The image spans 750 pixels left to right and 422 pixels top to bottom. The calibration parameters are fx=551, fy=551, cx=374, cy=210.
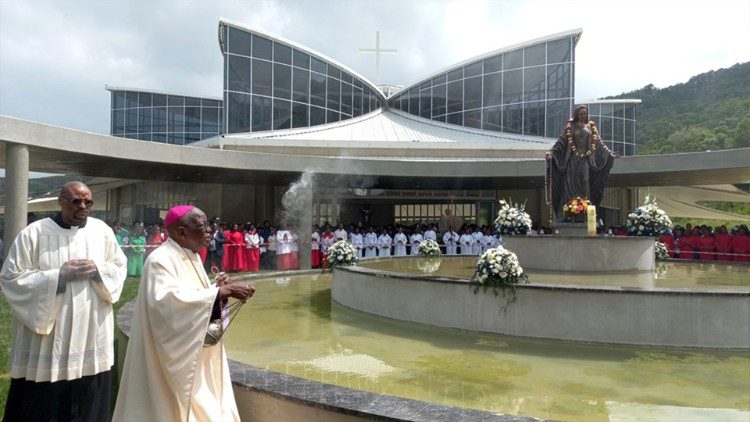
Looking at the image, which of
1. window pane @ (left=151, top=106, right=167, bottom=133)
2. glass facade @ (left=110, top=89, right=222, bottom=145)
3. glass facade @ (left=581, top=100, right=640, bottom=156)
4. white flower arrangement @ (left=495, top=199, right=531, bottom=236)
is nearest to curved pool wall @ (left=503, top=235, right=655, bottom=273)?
white flower arrangement @ (left=495, top=199, right=531, bottom=236)

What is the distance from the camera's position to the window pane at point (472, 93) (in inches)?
1339

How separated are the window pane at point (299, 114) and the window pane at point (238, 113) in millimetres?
2626

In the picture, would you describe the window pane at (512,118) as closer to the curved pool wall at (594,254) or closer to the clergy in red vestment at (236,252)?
the clergy in red vestment at (236,252)

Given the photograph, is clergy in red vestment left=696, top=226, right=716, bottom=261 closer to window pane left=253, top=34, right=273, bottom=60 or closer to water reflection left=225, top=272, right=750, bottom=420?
water reflection left=225, top=272, right=750, bottom=420

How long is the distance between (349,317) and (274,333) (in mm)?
1530

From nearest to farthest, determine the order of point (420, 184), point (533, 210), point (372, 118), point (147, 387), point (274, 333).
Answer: point (147, 387) → point (274, 333) → point (420, 184) → point (533, 210) → point (372, 118)

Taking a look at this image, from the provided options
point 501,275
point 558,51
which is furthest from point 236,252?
point 558,51

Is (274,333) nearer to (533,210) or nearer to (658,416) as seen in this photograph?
(658,416)

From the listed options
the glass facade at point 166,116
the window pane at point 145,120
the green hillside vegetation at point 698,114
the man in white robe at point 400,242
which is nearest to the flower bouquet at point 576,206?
the man in white robe at point 400,242

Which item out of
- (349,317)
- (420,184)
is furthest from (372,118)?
(349,317)

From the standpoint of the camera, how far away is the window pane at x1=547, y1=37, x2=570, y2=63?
105 ft

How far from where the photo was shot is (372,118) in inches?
1426

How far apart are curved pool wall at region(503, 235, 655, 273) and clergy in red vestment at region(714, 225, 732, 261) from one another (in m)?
7.08

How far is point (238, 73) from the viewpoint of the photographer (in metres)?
29.9
